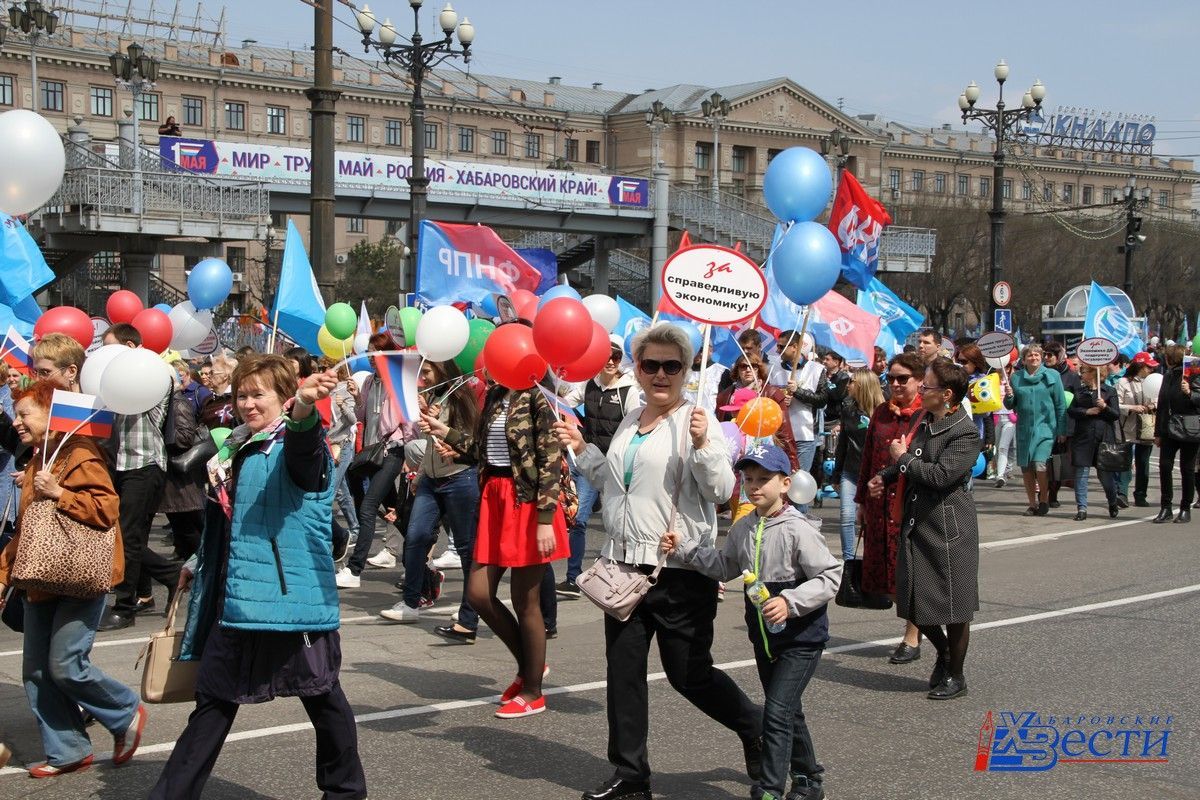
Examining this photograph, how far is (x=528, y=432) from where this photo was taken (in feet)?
22.0

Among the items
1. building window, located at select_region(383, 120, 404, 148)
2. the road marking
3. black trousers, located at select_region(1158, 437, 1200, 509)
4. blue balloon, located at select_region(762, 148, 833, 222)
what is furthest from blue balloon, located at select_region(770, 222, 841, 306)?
building window, located at select_region(383, 120, 404, 148)

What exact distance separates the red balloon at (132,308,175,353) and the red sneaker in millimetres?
4209

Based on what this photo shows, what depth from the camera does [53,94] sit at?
7619cm

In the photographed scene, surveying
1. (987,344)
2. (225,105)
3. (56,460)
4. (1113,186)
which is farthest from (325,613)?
(1113,186)

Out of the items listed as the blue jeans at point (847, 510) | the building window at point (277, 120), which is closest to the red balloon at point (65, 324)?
the blue jeans at point (847, 510)

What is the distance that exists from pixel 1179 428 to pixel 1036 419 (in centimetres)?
144

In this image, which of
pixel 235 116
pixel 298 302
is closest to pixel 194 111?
pixel 235 116

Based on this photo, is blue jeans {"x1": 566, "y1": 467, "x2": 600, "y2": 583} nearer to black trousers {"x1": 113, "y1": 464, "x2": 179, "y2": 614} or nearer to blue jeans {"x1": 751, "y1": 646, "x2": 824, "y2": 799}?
black trousers {"x1": 113, "y1": 464, "x2": 179, "y2": 614}

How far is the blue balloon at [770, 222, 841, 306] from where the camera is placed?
802 cm

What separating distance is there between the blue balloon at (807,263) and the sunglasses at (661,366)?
2.86 m

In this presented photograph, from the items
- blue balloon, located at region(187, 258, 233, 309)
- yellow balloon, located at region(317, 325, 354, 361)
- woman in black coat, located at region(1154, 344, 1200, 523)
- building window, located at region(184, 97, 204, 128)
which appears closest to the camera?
yellow balloon, located at region(317, 325, 354, 361)

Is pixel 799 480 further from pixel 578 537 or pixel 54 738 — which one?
pixel 578 537

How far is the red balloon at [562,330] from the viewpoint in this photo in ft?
19.1

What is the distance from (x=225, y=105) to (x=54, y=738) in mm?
→ 81439
